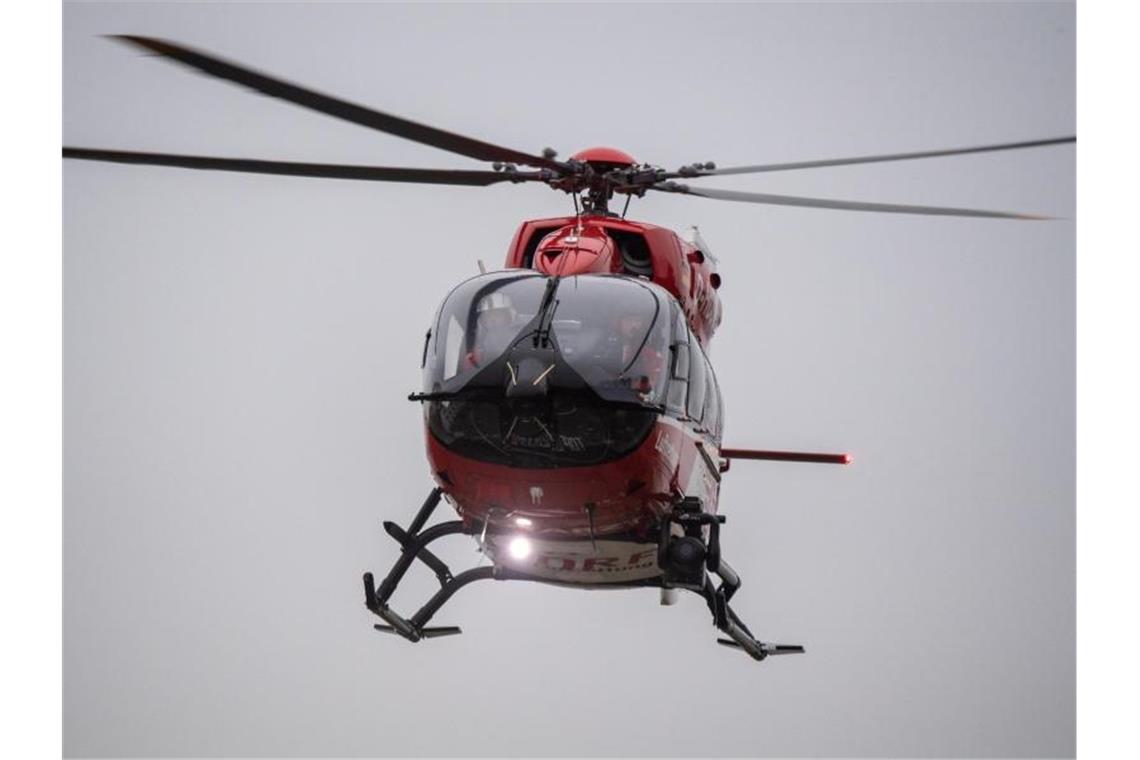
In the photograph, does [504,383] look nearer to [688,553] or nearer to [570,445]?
[570,445]

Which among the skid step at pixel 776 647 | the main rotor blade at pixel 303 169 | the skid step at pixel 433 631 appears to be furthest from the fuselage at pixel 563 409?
the skid step at pixel 776 647

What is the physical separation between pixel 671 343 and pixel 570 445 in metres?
1.02

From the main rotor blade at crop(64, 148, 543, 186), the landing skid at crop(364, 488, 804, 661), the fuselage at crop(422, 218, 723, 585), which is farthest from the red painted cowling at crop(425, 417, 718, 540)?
the main rotor blade at crop(64, 148, 543, 186)

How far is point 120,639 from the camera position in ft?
57.3

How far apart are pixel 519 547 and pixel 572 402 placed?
1422 mm

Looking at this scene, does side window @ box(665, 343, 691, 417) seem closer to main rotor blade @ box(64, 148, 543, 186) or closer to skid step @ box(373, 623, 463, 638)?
main rotor blade @ box(64, 148, 543, 186)

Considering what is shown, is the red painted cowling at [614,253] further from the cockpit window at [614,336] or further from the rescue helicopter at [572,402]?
the cockpit window at [614,336]

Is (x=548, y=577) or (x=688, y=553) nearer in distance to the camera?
(x=688, y=553)

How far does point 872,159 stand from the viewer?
31.0 ft

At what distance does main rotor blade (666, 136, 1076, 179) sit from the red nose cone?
0.47 metres

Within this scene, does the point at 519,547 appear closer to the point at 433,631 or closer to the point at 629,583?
the point at 629,583

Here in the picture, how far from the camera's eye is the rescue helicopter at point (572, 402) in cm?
Result: 891

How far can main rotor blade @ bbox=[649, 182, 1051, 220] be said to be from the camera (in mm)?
9289

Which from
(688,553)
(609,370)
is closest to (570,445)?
(609,370)
